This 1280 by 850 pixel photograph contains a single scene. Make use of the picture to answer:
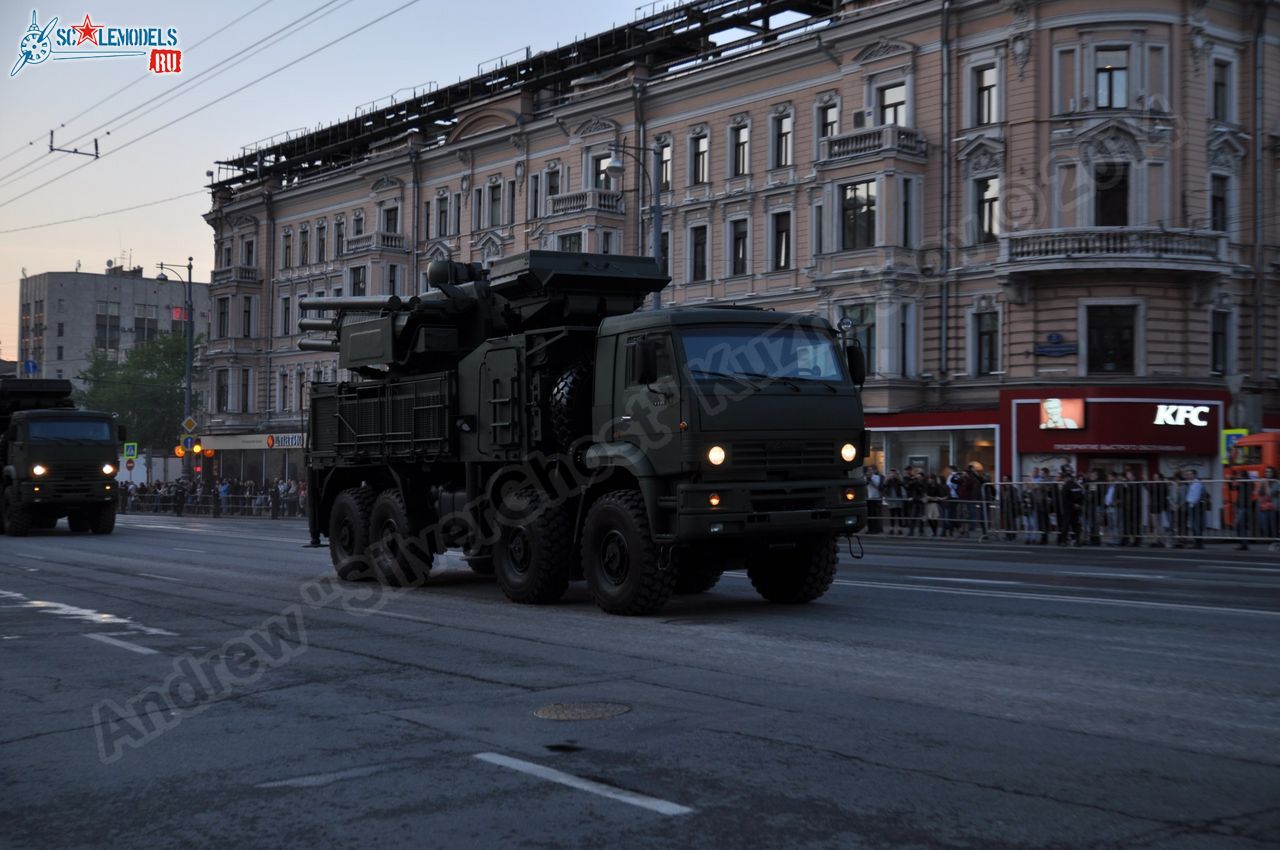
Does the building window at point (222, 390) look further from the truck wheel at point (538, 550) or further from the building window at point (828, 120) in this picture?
the truck wheel at point (538, 550)

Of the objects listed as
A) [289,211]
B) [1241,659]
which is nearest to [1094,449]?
[1241,659]

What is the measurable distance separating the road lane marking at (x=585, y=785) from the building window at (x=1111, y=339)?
33.4m

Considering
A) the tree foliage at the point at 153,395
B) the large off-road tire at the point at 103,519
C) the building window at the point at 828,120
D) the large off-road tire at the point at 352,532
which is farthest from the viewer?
the tree foliage at the point at 153,395

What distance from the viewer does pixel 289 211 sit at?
69938 millimetres

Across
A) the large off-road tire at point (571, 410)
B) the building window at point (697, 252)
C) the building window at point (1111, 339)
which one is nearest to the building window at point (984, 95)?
the building window at point (1111, 339)

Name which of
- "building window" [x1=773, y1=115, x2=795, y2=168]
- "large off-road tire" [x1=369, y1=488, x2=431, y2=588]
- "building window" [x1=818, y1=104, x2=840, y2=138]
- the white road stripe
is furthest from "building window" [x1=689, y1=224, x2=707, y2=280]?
"large off-road tire" [x1=369, y1=488, x2=431, y2=588]

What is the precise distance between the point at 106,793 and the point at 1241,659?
730 centimetres

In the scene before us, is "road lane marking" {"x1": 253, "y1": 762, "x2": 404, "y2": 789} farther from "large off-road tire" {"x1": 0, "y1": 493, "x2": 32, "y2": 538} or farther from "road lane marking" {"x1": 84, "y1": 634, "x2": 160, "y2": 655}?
"large off-road tire" {"x1": 0, "y1": 493, "x2": 32, "y2": 538}

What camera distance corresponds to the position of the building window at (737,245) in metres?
45.9

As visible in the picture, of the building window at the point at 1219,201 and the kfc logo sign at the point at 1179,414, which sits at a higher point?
the building window at the point at 1219,201

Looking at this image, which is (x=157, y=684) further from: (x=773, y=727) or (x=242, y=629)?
(x=773, y=727)

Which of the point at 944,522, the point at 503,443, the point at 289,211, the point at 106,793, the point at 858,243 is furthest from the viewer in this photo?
the point at 289,211

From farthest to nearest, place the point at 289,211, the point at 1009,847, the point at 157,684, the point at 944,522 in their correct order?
1. the point at 289,211
2. the point at 944,522
3. the point at 157,684
4. the point at 1009,847

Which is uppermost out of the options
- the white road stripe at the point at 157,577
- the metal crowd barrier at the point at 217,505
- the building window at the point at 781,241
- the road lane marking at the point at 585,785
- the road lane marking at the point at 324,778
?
the building window at the point at 781,241
